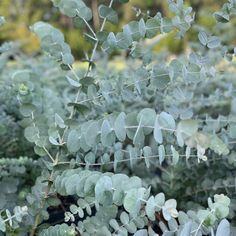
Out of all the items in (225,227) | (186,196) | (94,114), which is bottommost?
(186,196)

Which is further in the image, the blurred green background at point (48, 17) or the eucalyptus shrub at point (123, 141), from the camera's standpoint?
the blurred green background at point (48, 17)

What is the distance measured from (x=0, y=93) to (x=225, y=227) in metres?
0.53

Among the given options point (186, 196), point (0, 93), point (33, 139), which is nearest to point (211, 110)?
point (186, 196)

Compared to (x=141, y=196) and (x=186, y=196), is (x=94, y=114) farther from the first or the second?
(x=141, y=196)

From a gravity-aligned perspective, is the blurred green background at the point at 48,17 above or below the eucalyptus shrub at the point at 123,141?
below

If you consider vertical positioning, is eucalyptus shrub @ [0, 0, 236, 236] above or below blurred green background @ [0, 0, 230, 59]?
above

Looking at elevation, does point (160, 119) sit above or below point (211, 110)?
above

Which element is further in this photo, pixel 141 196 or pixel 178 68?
pixel 178 68

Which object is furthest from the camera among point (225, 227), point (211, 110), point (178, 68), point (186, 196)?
point (211, 110)

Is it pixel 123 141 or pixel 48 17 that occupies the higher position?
pixel 123 141

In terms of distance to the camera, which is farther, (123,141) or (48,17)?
(48,17)

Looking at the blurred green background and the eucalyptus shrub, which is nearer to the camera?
the eucalyptus shrub

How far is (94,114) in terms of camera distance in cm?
91

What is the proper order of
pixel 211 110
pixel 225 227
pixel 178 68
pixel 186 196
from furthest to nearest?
1. pixel 211 110
2. pixel 186 196
3. pixel 178 68
4. pixel 225 227
